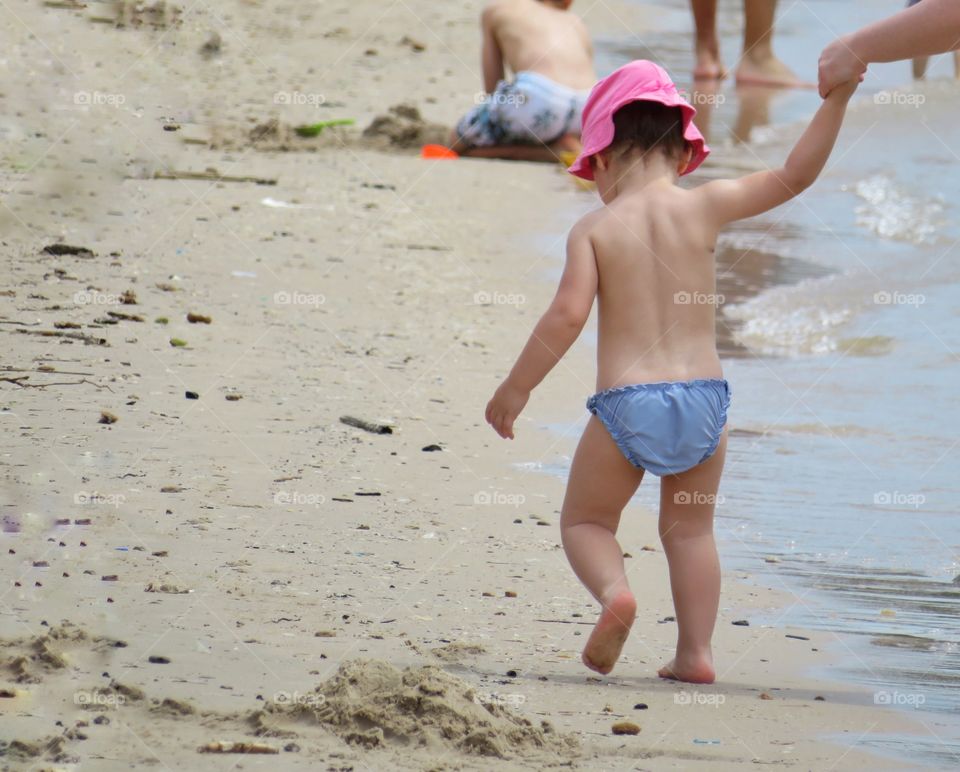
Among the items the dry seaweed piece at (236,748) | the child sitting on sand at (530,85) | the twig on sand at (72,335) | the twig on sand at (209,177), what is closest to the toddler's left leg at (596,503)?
the dry seaweed piece at (236,748)

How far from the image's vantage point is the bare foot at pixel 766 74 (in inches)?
464

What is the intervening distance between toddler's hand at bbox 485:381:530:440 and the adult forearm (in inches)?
39.5

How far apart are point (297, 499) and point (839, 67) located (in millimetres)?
1630

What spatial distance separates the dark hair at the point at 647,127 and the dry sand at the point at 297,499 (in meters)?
1.01

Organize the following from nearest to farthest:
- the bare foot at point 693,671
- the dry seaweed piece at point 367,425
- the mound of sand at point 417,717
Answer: the mound of sand at point 417,717, the bare foot at point 693,671, the dry seaweed piece at point 367,425

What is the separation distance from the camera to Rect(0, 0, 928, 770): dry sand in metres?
2.45

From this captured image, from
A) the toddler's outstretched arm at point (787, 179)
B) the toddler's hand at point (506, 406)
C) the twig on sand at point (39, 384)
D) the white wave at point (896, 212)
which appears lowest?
the white wave at point (896, 212)

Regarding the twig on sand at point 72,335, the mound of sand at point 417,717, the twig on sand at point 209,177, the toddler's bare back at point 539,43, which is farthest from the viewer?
the toddler's bare back at point 539,43

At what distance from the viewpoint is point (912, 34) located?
3025 mm

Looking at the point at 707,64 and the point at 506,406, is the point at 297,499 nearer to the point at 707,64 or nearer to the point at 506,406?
the point at 506,406

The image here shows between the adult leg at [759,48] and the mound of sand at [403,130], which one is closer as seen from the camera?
the mound of sand at [403,130]

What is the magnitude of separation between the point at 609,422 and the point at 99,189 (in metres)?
3.90

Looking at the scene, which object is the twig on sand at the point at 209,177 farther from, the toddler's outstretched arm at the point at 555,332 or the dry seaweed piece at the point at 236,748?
the dry seaweed piece at the point at 236,748

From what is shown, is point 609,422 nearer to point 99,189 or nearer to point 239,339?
point 239,339
